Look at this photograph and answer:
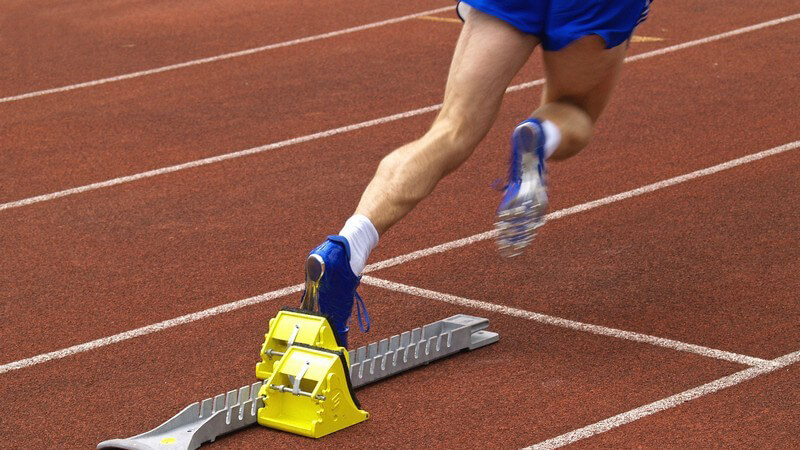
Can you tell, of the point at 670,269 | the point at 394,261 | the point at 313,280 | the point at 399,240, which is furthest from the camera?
the point at 399,240

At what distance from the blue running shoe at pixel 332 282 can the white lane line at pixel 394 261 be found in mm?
916

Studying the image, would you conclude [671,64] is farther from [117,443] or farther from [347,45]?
[117,443]

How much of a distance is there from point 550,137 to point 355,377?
0.96 metres

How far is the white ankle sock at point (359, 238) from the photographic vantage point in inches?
147

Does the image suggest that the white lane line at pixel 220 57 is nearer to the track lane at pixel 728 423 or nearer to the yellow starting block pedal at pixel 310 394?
the yellow starting block pedal at pixel 310 394

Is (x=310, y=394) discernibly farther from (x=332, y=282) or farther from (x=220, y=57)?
(x=220, y=57)

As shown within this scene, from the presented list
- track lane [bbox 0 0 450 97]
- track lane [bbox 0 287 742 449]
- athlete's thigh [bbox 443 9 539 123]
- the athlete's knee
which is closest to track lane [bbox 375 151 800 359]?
track lane [bbox 0 287 742 449]

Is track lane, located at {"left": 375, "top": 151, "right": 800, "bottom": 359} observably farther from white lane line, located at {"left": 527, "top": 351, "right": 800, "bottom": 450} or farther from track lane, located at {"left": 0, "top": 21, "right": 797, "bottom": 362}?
track lane, located at {"left": 0, "top": 21, "right": 797, "bottom": 362}

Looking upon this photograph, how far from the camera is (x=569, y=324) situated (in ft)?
14.5

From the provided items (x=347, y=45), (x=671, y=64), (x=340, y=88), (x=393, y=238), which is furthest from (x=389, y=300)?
(x=347, y=45)

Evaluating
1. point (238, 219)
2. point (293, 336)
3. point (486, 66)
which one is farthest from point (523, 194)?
point (238, 219)

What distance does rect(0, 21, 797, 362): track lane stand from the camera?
4.79 m

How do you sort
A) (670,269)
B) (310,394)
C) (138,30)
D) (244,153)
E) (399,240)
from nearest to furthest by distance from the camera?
(310,394) < (670,269) < (399,240) < (244,153) < (138,30)

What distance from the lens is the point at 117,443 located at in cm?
349
